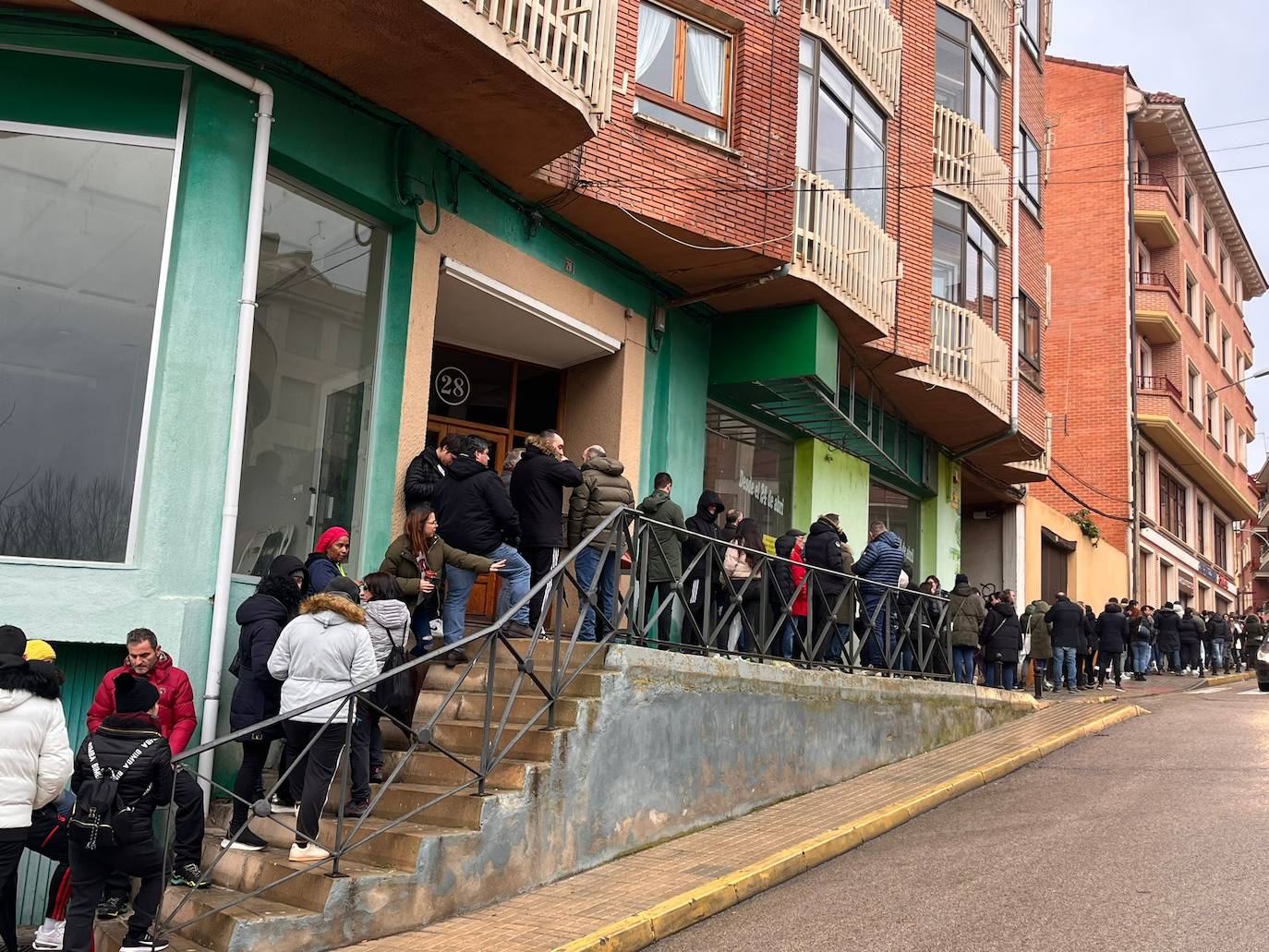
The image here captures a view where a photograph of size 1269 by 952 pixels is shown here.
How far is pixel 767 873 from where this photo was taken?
7531mm

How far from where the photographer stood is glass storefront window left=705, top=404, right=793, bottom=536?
14008 mm

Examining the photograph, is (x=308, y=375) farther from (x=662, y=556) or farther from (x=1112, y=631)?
(x=1112, y=631)

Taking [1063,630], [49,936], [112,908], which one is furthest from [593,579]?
[1063,630]

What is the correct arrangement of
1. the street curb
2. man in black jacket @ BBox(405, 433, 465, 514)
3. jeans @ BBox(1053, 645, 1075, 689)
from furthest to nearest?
jeans @ BBox(1053, 645, 1075, 689), man in black jacket @ BBox(405, 433, 465, 514), the street curb

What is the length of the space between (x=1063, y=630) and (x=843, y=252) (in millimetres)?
8236

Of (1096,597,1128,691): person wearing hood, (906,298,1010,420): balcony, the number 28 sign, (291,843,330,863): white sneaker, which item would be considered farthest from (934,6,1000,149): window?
(291,843,330,863): white sneaker

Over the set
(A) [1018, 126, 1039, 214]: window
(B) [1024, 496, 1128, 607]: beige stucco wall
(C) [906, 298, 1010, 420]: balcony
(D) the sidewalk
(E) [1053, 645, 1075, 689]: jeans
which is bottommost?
(D) the sidewalk

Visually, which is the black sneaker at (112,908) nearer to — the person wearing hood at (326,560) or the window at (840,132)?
the person wearing hood at (326,560)

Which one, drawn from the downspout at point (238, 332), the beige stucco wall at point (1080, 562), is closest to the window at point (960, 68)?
the beige stucco wall at point (1080, 562)

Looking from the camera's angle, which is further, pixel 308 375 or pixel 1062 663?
pixel 1062 663

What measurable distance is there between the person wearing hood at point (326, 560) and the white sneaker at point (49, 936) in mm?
2376

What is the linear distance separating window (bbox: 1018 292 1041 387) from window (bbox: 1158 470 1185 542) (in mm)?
12485

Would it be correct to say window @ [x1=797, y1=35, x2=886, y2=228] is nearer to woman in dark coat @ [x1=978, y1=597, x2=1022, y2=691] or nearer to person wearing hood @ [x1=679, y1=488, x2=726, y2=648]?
person wearing hood @ [x1=679, y1=488, x2=726, y2=648]

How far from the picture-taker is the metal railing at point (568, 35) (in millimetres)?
8461
